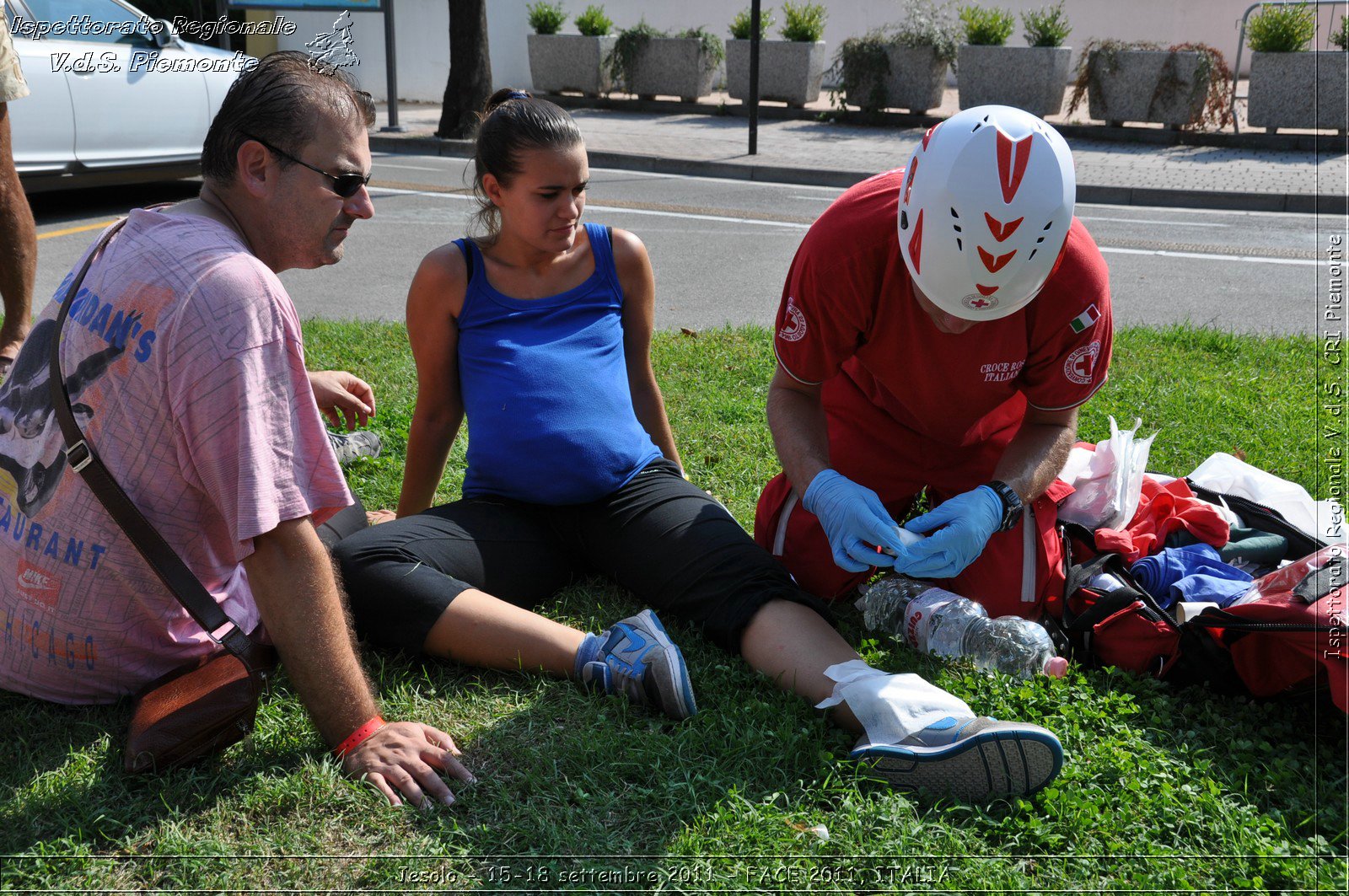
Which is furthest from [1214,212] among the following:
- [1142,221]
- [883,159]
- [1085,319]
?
[1085,319]

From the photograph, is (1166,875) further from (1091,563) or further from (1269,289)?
(1269,289)

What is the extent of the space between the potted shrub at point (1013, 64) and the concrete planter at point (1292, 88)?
227 centimetres

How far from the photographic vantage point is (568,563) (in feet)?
10.4

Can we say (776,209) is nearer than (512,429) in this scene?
No

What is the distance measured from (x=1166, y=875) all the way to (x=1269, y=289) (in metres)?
6.14

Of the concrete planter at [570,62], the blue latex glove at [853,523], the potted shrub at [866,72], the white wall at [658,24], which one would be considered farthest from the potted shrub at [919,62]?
the blue latex glove at [853,523]

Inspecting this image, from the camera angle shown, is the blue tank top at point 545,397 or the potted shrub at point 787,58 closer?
the blue tank top at point 545,397

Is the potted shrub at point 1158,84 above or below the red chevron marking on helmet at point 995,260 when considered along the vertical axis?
above

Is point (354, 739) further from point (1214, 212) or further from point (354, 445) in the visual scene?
point (1214, 212)

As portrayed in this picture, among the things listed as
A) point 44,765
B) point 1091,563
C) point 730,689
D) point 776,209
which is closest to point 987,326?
point 1091,563

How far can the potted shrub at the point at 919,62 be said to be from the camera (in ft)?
48.6

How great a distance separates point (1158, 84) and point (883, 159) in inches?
150

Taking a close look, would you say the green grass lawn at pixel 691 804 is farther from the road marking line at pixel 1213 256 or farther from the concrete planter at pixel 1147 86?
the concrete planter at pixel 1147 86

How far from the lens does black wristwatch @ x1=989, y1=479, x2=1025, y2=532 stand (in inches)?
114
